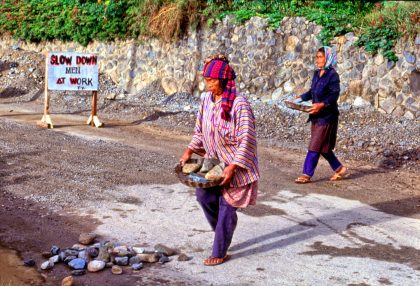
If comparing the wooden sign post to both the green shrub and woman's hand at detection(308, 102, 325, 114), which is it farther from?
woman's hand at detection(308, 102, 325, 114)

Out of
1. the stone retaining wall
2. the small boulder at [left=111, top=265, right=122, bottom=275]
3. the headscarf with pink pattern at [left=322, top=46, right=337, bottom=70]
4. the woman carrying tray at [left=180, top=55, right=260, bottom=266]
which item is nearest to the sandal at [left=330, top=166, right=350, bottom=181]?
the headscarf with pink pattern at [left=322, top=46, right=337, bottom=70]

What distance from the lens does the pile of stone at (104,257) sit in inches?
215

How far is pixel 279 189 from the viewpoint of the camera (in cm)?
843

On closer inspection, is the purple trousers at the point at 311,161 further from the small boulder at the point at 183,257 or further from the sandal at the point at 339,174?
the small boulder at the point at 183,257

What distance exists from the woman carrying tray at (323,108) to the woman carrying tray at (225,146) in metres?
3.19

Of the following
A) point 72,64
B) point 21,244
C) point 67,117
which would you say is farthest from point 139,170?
point 67,117

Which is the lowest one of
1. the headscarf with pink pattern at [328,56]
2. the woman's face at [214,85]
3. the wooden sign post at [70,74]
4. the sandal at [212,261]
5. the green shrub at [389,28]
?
the sandal at [212,261]

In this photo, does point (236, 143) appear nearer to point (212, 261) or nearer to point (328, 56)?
point (212, 261)

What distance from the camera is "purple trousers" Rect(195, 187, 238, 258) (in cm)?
555

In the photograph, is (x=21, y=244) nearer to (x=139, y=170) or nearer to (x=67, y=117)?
(x=139, y=170)

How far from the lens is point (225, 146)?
18.1ft

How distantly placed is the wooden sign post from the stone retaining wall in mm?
3548

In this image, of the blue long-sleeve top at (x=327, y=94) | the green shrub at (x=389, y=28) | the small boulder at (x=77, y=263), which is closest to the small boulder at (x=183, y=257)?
the small boulder at (x=77, y=263)

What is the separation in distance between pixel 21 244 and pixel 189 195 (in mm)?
2413
